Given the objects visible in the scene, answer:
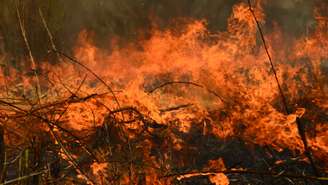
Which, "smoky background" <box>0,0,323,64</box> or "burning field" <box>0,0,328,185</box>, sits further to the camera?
"smoky background" <box>0,0,323,64</box>

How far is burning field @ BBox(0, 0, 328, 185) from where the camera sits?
1.76m

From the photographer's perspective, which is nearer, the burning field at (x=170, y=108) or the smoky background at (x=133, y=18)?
the burning field at (x=170, y=108)

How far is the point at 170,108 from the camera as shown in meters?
4.67

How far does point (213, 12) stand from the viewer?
8.93 m

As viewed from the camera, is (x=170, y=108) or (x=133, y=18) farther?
(x=133, y=18)

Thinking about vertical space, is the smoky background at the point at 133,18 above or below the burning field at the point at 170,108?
above

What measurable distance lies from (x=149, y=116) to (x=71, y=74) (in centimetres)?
388

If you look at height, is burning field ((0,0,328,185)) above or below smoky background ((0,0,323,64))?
below

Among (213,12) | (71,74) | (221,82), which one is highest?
(213,12)

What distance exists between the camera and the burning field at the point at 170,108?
176 centimetres

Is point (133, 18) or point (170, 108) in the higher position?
point (133, 18)

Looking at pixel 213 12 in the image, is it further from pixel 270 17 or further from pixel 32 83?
pixel 32 83

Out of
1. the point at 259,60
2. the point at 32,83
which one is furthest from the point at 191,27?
the point at 32,83

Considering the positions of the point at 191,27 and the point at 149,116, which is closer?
the point at 149,116
